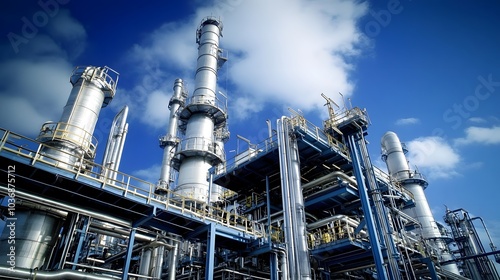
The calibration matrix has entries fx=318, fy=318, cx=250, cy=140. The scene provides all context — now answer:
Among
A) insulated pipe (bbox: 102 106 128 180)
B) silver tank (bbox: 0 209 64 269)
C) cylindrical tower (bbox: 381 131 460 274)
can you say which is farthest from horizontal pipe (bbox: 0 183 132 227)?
cylindrical tower (bbox: 381 131 460 274)

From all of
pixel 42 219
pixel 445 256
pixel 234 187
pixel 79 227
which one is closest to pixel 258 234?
pixel 234 187

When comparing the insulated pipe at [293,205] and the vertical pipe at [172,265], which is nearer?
the insulated pipe at [293,205]

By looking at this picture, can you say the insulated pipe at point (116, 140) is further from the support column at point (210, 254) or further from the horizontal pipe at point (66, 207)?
the support column at point (210, 254)

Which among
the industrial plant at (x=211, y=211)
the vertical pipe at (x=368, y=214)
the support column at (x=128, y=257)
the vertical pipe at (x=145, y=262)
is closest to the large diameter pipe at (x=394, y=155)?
the industrial plant at (x=211, y=211)

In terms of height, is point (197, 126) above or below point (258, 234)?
above

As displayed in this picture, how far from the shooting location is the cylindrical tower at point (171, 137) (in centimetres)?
4841

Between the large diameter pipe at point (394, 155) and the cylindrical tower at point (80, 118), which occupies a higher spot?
the large diameter pipe at point (394, 155)

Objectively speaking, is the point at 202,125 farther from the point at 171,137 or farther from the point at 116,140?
the point at 171,137

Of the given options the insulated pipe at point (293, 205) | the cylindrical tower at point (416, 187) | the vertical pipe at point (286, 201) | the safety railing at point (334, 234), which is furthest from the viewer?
the cylindrical tower at point (416, 187)

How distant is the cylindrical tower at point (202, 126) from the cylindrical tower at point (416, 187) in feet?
71.6

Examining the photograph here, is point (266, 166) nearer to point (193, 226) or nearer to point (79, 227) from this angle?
point (193, 226)

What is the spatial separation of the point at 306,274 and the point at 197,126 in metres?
20.0

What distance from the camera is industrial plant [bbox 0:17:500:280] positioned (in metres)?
16.9

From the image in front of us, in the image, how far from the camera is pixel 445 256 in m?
35.1
